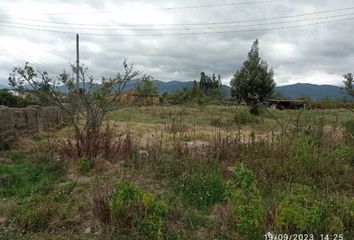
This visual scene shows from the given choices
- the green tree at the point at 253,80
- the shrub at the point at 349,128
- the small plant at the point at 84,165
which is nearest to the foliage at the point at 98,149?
the small plant at the point at 84,165

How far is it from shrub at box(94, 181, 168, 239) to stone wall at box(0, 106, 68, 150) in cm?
504

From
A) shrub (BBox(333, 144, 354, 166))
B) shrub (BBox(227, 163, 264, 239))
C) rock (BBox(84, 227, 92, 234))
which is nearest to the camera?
shrub (BBox(227, 163, 264, 239))

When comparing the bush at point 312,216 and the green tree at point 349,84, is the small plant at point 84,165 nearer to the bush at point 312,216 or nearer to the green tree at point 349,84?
the bush at point 312,216

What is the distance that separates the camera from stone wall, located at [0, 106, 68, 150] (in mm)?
8109

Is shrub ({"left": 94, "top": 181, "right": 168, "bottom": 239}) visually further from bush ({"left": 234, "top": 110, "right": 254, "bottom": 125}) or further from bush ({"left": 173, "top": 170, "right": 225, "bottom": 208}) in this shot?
bush ({"left": 234, "top": 110, "right": 254, "bottom": 125})

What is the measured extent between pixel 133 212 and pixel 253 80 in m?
30.1

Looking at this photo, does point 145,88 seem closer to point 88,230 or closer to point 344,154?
point 344,154

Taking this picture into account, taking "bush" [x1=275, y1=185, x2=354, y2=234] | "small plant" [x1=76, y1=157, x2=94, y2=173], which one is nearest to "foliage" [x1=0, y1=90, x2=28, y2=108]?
"small plant" [x1=76, y1=157, x2=94, y2=173]

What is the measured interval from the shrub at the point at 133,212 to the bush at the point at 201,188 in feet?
2.75

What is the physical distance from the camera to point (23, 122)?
9.60m

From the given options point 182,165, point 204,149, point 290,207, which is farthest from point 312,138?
point 290,207

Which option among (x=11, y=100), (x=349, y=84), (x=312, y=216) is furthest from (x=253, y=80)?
(x=312, y=216)

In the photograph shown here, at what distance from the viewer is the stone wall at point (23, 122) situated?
26.6 feet

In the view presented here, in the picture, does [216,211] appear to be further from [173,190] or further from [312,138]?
[312,138]
